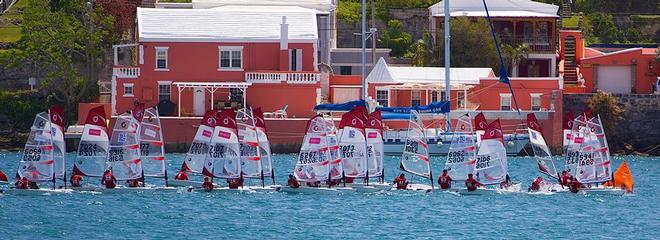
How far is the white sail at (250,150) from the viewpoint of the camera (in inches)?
2940

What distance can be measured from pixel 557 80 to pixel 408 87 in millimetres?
6731

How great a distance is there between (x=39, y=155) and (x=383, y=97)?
32.4 meters

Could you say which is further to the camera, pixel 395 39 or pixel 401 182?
pixel 395 39

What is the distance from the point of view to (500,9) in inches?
4400

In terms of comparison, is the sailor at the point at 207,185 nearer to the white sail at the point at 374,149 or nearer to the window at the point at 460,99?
the white sail at the point at 374,149

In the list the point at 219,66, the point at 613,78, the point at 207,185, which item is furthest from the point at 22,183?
the point at 613,78

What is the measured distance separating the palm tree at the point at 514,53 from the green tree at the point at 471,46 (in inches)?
32.5

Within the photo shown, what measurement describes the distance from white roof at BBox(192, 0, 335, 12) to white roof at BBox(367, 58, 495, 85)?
708 centimetres

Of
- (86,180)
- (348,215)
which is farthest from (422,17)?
(348,215)

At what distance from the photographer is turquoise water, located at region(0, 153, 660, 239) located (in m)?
64.8

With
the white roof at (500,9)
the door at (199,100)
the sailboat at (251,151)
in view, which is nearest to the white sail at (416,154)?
the sailboat at (251,151)

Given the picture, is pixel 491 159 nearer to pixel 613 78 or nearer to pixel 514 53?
pixel 613 78

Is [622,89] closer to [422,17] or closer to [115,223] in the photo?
[422,17]

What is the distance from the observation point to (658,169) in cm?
9119
